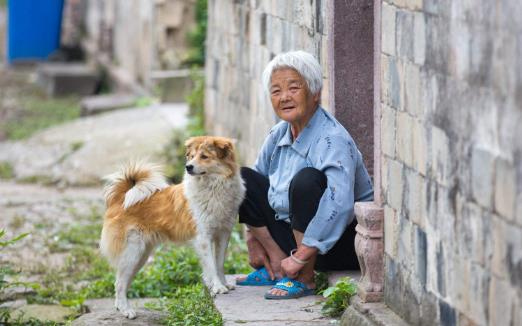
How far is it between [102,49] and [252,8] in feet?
37.3

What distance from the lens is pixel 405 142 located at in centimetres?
505

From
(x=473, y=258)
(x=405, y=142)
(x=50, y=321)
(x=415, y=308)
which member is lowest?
(x=50, y=321)

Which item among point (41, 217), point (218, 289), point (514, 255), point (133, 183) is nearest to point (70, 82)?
point (41, 217)

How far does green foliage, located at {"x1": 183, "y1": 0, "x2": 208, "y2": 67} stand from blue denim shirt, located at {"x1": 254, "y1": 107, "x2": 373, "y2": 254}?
28.8 feet

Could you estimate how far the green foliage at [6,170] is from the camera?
12832 millimetres

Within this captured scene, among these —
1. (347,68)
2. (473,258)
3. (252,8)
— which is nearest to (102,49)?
(252,8)

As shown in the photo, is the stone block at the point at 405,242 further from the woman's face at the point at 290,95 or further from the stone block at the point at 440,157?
the woman's face at the point at 290,95

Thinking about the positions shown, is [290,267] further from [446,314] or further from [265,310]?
[446,314]

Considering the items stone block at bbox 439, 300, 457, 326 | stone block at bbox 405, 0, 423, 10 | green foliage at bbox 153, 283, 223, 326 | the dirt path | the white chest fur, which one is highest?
stone block at bbox 405, 0, 423, 10

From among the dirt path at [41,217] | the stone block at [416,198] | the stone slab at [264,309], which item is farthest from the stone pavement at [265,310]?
the dirt path at [41,217]

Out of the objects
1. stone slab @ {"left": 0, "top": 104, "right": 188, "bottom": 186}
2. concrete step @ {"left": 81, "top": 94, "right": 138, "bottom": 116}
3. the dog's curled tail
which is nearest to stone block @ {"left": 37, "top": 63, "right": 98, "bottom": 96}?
concrete step @ {"left": 81, "top": 94, "right": 138, "bottom": 116}

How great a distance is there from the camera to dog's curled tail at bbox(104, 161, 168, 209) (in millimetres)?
6664

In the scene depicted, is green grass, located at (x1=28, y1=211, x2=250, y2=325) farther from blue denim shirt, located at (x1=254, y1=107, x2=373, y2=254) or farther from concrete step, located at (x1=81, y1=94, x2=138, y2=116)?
concrete step, located at (x1=81, y1=94, x2=138, y2=116)

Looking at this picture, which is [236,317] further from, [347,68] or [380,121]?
[347,68]
